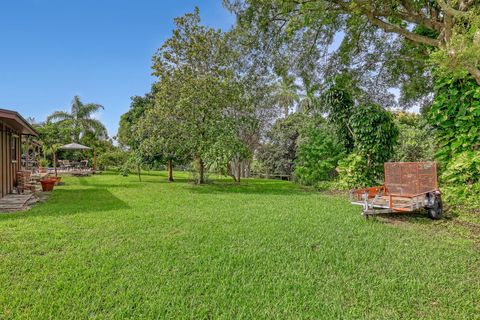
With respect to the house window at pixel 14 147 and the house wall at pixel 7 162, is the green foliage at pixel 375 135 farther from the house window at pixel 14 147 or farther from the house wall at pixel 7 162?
the house window at pixel 14 147

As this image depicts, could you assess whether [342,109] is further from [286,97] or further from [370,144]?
[286,97]

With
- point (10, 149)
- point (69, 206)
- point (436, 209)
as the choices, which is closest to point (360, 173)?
point (436, 209)

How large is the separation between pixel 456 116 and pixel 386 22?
4228 millimetres

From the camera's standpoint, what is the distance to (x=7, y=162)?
31.6 ft

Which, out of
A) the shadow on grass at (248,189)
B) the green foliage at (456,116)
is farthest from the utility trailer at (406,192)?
the shadow on grass at (248,189)

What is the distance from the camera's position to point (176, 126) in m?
12.4

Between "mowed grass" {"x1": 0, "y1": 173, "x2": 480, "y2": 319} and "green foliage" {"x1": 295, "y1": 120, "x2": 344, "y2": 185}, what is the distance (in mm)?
7438

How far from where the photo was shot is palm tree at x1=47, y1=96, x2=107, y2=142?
2523cm

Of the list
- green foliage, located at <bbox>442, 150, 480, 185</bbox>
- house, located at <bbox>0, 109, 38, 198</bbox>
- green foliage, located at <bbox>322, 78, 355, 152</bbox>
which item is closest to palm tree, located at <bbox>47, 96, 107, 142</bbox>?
house, located at <bbox>0, 109, 38, 198</bbox>

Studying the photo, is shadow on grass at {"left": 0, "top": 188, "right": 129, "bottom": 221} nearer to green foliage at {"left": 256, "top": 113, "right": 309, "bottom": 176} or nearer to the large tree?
the large tree

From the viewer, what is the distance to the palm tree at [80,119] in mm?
25234

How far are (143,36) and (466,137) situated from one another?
1402 centimetres

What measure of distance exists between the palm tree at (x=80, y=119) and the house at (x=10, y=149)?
15.3 meters

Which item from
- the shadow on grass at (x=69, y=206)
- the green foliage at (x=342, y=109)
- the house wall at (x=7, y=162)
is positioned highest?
the green foliage at (x=342, y=109)
